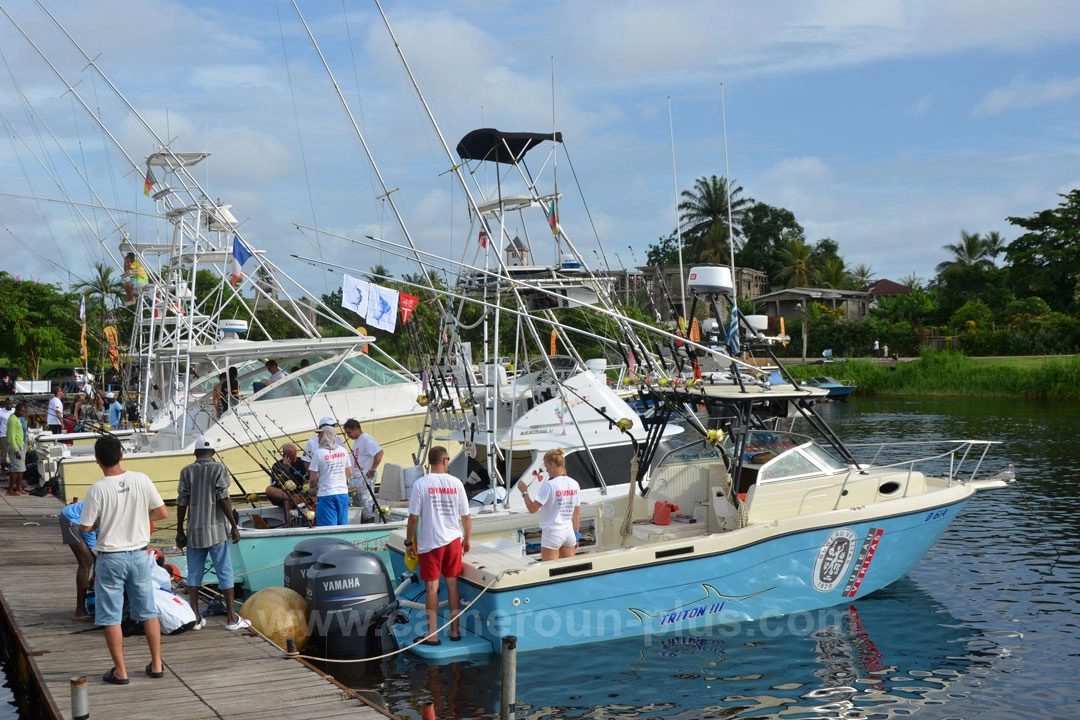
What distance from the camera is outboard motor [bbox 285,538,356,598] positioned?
30.5 ft

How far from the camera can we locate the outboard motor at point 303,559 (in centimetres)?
928

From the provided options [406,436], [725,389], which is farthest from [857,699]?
[406,436]

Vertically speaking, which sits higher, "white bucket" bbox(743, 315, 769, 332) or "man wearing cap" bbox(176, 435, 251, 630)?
"white bucket" bbox(743, 315, 769, 332)

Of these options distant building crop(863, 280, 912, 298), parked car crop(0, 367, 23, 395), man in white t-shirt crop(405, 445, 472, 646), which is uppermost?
distant building crop(863, 280, 912, 298)

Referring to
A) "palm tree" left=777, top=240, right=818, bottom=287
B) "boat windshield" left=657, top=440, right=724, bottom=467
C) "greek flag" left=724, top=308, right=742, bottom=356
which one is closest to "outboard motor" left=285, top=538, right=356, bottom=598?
"boat windshield" left=657, top=440, right=724, bottom=467

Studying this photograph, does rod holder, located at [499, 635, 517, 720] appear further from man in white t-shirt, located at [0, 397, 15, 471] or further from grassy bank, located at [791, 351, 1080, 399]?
grassy bank, located at [791, 351, 1080, 399]

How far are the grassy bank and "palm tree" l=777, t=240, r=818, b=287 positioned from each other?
2299 cm

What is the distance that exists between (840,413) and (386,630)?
1313 inches

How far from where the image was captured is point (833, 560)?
10305mm

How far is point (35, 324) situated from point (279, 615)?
48.9 m

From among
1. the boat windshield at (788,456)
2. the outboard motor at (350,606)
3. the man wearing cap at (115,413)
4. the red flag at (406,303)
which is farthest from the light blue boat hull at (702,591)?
the man wearing cap at (115,413)

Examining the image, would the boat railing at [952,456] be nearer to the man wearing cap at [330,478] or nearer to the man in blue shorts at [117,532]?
the man wearing cap at [330,478]

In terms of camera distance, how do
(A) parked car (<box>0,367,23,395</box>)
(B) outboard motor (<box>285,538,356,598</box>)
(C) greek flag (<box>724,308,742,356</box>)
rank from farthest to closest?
(A) parked car (<box>0,367,23,395</box>), (C) greek flag (<box>724,308,742,356</box>), (B) outboard motor (<box>285,538,356,598</box>)

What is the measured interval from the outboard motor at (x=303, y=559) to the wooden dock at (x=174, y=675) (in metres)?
0.75
